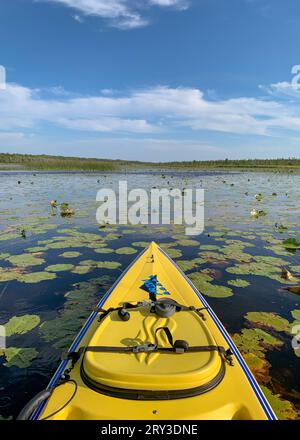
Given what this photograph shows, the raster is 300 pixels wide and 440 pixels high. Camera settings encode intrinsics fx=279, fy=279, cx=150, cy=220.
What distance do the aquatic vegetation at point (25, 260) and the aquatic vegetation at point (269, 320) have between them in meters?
5.37

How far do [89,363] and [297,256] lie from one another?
7.16m

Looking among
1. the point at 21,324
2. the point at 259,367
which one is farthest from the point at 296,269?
the point at 21,324

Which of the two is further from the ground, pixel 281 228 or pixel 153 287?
pixel 281 228

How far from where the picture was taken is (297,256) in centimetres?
808

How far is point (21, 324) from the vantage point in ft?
15.8

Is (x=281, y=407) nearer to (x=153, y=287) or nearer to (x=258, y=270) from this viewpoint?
(x=153, y=287)

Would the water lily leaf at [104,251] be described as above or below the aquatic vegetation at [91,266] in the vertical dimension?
above

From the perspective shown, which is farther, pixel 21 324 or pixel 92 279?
pixel 92 279

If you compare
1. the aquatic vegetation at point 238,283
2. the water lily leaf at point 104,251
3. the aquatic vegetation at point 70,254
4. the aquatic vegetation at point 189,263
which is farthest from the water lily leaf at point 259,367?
the aquatic vegetation at point 70,254

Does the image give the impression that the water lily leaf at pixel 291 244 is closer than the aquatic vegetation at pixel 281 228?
Yes

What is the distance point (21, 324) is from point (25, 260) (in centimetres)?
312

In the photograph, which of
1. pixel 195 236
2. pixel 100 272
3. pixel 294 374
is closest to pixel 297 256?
pixel 195 236

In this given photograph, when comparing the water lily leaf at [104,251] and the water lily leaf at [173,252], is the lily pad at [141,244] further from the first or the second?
the water lily leaf at [104,251]

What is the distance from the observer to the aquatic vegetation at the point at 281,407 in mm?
3086
